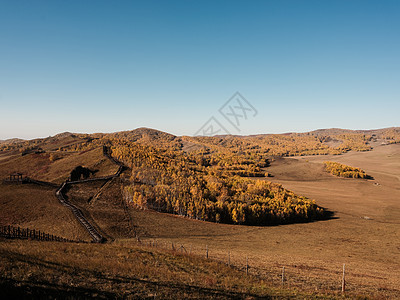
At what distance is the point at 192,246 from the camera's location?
4478 cm

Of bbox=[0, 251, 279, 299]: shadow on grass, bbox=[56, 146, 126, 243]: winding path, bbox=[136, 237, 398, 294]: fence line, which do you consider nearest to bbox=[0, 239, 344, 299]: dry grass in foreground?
bbox=[0, 251, 279, 299]: shadow on grass

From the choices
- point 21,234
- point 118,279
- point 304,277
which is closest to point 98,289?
point 118,279

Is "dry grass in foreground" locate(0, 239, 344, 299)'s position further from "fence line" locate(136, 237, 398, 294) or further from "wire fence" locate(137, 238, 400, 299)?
"wire fence" locate(137, 238, 400, 299)

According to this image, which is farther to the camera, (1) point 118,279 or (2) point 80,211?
(2) point 80,211

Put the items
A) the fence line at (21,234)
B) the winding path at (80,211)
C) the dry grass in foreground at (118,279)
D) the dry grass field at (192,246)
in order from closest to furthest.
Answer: the dry grass in foreground at (118,279) < the dry grass field at (192,246) < the fence line at (21,234) < the winding path at (80,211)

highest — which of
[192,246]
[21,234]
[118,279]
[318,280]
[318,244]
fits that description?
[118,279]

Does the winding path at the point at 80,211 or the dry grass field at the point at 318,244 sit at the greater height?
the winding path at the point at 80,211

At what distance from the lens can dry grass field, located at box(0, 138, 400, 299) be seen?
61.0ft

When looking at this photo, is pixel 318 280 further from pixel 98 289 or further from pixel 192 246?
pixel 192 246

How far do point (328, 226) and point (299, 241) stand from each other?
25.7 meters

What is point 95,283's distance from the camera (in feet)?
54.2

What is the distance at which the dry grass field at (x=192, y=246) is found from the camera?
18594mm

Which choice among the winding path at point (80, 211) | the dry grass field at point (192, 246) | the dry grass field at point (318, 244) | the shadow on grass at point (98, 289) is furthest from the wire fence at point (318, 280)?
the winding path at point (80, 211)

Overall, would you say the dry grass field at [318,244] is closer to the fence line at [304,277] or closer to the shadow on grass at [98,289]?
the fence line at [304,277]
